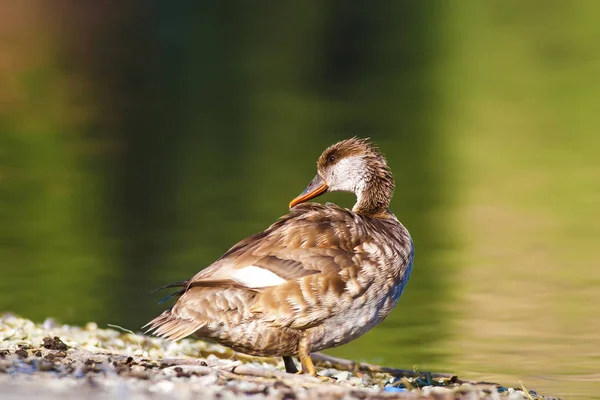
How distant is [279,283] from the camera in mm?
7641

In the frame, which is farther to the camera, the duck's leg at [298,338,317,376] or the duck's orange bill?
the duck's orange bill

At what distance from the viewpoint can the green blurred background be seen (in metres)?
12.7

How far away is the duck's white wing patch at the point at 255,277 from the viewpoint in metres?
7.58

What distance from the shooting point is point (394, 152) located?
2369 centimetres

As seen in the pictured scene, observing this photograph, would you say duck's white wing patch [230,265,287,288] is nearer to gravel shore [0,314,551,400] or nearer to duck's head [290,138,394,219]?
gravel shore [0,314,551,400]

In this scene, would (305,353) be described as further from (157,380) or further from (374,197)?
(374,197)

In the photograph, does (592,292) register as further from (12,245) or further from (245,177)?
(245,177)

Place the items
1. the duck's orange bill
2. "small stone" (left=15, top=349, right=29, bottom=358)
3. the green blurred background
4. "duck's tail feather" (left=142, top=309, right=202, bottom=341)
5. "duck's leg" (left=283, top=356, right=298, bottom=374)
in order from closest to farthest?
"small stone" (left=15, top=349, right=29, bottom=358), "duck's tail feather" (left=142, top=309, right=202, bottom=341), "duck's leg" (left=283, top=356, right=298, bottom=374), the duck's orange bill, the green blurred background

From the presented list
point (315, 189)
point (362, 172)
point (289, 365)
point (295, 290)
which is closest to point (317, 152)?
point (315, 189)

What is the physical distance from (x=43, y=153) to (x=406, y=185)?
8026 millimetres

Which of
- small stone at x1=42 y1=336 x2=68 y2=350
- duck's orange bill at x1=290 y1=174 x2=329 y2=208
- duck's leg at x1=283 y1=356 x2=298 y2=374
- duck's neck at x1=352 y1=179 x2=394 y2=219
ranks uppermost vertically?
duck's orange bill at x1=290 y1=174 x2=329 y2=208

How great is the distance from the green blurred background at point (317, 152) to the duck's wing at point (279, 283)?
2.84 metres

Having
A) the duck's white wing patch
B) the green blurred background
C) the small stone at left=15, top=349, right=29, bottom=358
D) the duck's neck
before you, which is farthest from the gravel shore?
the green blurred background

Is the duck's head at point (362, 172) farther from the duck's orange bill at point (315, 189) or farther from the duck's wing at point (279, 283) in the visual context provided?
the duck's wing at point (279, 283)
